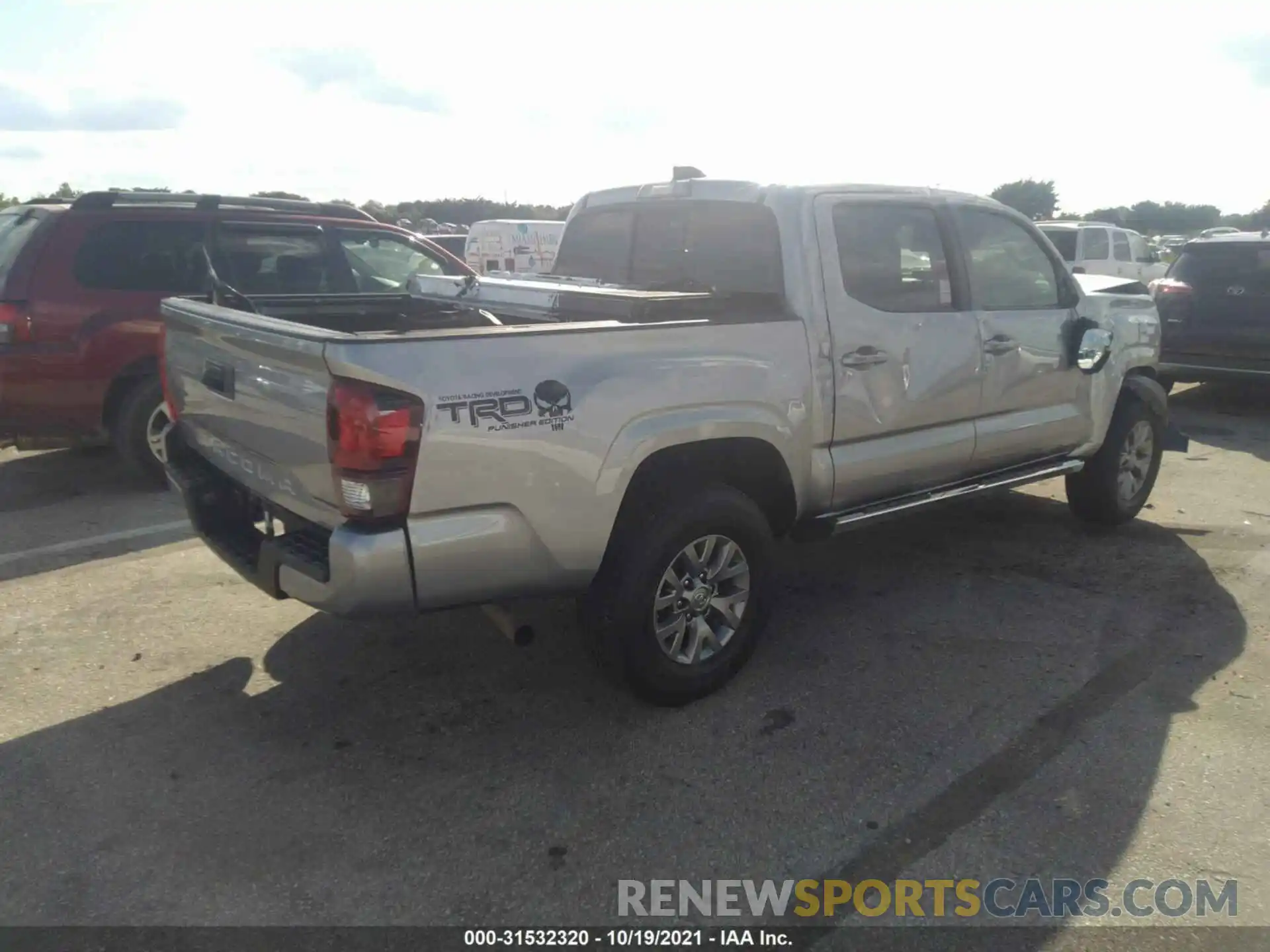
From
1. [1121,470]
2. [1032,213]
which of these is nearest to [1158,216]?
[1032,213]

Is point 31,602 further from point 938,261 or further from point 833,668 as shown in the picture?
point 938,261

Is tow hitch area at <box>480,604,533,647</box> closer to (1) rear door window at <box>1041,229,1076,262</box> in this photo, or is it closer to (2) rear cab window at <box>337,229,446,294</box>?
(2) rear cab window at <box>337,229,446,294</box>

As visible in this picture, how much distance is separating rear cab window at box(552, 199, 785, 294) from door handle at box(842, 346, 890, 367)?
0.39m

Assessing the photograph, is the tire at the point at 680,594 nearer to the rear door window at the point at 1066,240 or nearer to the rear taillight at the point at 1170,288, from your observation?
the rear taillight at the point at 1170,288

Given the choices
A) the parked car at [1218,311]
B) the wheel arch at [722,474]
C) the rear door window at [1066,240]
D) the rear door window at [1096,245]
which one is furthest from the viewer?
the rear door window at [1096,245]

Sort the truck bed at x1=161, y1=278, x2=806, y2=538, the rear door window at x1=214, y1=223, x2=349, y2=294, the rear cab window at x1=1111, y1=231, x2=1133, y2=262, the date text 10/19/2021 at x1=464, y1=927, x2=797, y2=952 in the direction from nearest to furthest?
the date text 10/19/2021 at x1=464, y1=927, x2=797, y2=952, the truck bed at x1=161, y1=278, x2=806, y2=538, the rear door window at x1=214, y1=223, x2=349, y2=294, the rear cab window at x1=1111, y1=231, x2=1133, y2=262

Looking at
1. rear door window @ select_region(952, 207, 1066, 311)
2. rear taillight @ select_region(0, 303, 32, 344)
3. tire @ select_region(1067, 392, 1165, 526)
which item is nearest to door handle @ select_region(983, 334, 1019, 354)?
rear door window @ select_region(952, 207, 1066, 311)

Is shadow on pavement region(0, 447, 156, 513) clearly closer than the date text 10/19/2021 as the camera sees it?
No

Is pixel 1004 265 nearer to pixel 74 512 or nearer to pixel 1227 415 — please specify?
pixel 74 512

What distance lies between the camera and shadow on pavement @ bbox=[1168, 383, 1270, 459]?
840 centimetres

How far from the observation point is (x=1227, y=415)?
31.5 feet

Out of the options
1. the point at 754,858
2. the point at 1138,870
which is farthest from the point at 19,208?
the point at 1138,870

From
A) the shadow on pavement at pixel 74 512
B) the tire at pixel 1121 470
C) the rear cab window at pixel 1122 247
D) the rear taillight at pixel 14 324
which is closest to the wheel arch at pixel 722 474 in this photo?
the tire at pixel 1121 470

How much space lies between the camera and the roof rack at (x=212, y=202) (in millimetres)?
6301
